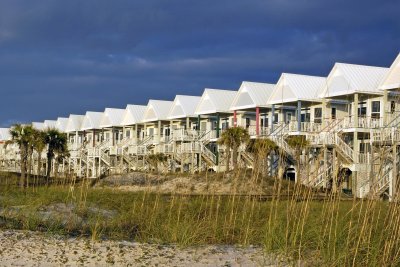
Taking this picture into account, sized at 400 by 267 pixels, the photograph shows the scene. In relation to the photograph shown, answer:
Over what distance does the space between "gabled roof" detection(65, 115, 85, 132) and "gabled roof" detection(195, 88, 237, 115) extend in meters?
27.0

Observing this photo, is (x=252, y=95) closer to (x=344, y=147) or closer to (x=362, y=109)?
(x=362, y=109)

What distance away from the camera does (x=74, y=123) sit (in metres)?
74.2

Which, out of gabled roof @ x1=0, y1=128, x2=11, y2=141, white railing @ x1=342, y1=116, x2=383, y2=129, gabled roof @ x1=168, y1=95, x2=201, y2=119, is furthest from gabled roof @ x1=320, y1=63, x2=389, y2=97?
gabled roof @ x1=0, y1=128, x2=11, y2=141

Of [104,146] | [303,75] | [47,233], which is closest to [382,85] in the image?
[303,75]

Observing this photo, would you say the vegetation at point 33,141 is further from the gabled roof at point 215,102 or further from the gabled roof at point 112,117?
the gabled roof at point 112,117

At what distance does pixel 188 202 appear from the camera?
15758 millimetres

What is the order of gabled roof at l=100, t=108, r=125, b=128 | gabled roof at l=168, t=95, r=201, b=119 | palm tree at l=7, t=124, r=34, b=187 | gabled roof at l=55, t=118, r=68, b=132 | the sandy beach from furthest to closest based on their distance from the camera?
gabled roof at l=55, t=118, r=68, b=132, gabled roof at l=100, t=108, r=125, b=128, gabled roof at l=168, t=95, r=201, b=119, palm tree at l=7, t=124, r=34, b=187, the sandy beach

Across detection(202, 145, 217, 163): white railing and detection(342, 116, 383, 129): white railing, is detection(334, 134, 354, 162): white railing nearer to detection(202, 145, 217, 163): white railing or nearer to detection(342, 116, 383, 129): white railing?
detection(342, 116, 383, 129): white railing

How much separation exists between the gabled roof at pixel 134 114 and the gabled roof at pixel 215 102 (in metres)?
11.8

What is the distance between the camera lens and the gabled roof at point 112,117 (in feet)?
216

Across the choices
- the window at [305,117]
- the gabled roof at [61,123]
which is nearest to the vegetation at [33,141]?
the window at [305,117]

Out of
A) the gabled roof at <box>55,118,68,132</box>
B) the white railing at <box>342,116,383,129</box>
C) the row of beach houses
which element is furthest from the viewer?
the gabled roof at <box>55,118,68,132</box>

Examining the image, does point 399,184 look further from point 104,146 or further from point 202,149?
point 104,146

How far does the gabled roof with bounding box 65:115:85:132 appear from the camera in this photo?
73.8 meters
